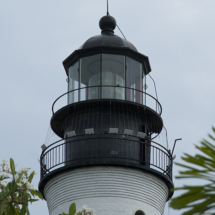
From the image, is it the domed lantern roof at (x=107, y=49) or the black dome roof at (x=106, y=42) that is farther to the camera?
the black dome roof at (x=106, y=42)

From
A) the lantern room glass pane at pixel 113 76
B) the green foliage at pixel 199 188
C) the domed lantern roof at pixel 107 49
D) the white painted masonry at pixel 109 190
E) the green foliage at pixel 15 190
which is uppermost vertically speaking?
the domed lantern roof at pixel 107 49

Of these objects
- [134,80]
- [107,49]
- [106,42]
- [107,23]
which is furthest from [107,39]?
[134,80]

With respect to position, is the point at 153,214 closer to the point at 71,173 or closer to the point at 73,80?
the point at 71,173

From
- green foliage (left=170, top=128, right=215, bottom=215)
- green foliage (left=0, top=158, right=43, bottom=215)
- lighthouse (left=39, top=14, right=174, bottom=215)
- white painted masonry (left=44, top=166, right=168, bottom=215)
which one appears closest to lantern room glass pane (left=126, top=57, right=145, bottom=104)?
lighthouse (left=39, top=14, right=174, bottom=215)

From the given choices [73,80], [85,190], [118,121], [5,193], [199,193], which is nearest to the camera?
[199,193]

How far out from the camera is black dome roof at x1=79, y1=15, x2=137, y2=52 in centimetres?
1897

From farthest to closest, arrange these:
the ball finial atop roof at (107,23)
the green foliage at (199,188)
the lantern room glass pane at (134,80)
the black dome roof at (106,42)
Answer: the ball finial atop roof at (107,23), the black dome roof at (106,42), the lantern room glass pane at (134,80), the green foliage at (199,188)

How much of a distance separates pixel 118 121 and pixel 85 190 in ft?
8.83

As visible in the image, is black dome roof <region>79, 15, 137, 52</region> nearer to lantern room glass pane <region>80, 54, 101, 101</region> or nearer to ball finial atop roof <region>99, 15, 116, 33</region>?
ball finial atop roof <region>99, 15, 116, 33</region>

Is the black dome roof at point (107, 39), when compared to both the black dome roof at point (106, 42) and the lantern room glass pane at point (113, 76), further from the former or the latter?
the lantern room glass pane at point (113, 76)

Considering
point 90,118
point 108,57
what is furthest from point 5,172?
point 108,57

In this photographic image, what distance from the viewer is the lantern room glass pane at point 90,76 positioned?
719 inches

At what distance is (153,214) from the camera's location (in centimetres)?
1692

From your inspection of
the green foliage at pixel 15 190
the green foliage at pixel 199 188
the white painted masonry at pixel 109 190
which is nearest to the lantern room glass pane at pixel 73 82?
the white painted masonry at pixel 109 190
